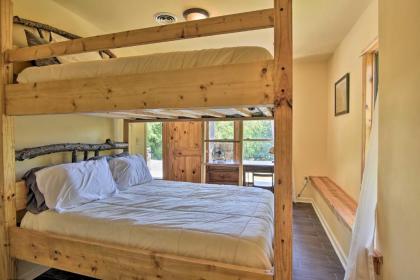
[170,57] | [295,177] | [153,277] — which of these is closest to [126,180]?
[153,277]

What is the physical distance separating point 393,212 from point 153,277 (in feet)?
4.87

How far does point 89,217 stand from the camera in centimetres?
179

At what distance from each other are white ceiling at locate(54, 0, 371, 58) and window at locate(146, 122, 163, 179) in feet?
8.08

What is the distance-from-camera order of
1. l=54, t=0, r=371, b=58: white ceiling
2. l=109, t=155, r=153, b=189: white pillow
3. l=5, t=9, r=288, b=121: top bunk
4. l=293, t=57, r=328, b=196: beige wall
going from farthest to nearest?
l=293, t=57, r=328, b=196: beige wall, l=109, t=155, r=153, b=189: white pillow, l=54, t=0, r=371, b=58: white ceiling, l=5, t=9, r=288, b=121: top bunk

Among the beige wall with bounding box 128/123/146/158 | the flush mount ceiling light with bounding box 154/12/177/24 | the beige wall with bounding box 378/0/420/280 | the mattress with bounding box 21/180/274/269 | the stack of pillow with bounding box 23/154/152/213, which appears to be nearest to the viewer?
the beige wall with bounding box 378/0/420/280

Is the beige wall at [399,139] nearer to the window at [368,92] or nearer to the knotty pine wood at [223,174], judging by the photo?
the window at [368,92]

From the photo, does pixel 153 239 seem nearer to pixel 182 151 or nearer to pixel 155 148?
pixel 182 151

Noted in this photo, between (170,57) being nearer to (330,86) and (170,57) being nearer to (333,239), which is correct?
(333,239)

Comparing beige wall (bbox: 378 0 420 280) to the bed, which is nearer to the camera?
beige wall (bbox: 378 0 420 280)

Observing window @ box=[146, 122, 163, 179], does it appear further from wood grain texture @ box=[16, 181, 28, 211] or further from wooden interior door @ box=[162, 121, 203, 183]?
wood grain texture @ box=[16, 181, 28, 211]

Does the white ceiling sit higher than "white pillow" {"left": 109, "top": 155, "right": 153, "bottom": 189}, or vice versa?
the white ceiling

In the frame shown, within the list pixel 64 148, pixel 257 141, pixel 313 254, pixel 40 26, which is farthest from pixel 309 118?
pixel 40 26

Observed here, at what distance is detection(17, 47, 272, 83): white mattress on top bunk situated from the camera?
137 centimetres

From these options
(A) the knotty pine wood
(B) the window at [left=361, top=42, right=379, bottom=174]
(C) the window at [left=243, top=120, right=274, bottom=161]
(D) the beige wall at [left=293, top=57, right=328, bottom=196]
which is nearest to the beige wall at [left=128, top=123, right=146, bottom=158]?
(A) the knotty pine wood
